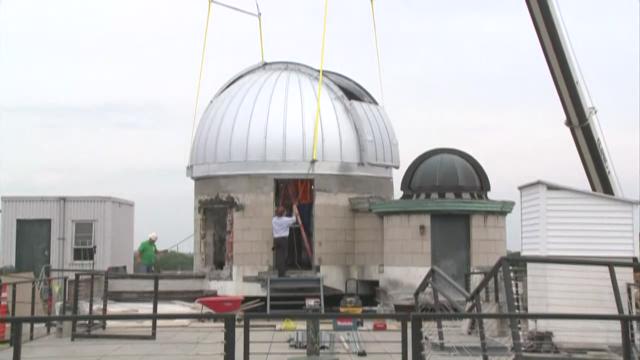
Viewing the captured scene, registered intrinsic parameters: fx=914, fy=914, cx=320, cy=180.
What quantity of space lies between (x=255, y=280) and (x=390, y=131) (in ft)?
18.3

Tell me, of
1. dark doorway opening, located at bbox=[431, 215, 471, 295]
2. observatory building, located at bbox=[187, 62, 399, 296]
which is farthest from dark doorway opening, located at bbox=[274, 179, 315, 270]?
dark doorway opening, located at bbox=[431, 215, 471, 295]

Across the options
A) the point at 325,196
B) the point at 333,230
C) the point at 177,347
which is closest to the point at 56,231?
the point at 325,196

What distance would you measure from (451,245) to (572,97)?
4.09 metres

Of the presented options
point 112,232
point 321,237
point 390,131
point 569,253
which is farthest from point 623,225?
point 112,232

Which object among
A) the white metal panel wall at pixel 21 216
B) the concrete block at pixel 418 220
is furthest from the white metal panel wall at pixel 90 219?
the concrete block at pixel 418 220

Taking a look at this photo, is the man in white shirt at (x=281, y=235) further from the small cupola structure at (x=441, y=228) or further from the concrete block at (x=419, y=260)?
the concrete block at (x=419, y=260)

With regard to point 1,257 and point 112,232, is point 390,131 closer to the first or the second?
point 112,232

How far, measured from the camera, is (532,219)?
1352cm

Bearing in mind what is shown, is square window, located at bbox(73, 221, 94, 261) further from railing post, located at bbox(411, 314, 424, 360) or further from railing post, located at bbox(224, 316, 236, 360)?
railing post, located at bbox(411, 314, 424, 360)

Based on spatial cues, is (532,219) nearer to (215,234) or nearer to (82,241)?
(215,234)

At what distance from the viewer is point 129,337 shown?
47.0ft

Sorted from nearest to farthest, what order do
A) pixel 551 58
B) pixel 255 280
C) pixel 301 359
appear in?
pixel 301 359, pixel 551 58, pixel 255 280

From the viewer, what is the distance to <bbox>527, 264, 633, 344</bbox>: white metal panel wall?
12117 mm

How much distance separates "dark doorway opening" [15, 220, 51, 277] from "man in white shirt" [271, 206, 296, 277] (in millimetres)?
5539
